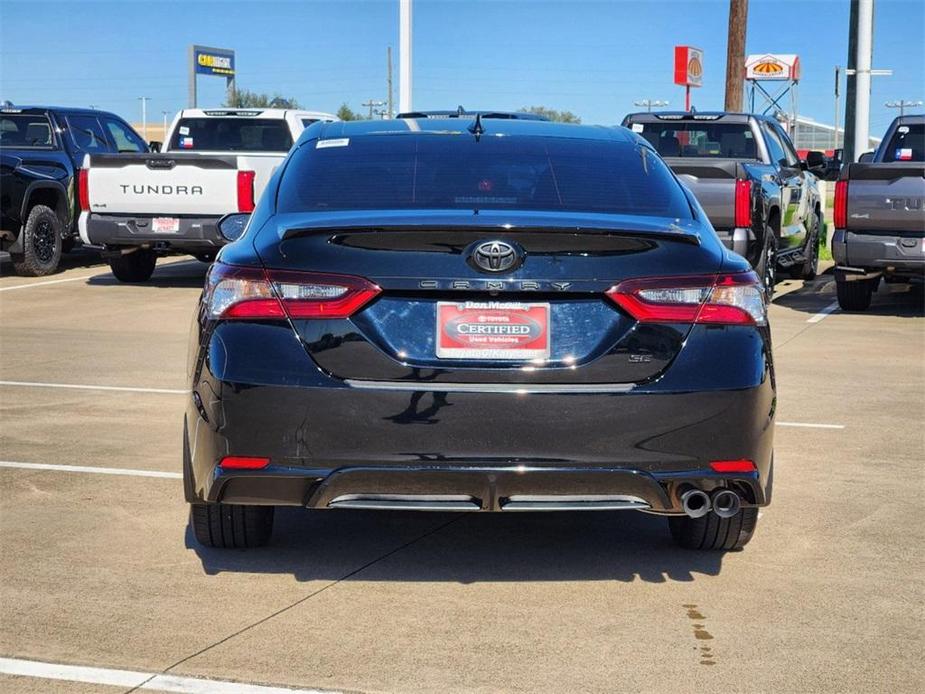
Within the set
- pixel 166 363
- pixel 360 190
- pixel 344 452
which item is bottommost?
pixel 166 363

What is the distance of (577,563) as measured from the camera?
5301mm

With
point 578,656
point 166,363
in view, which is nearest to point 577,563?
point 578,656

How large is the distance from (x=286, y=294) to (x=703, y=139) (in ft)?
38.9

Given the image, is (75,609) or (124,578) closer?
(75,609)

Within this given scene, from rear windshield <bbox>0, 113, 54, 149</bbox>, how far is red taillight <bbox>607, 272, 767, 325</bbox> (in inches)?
576

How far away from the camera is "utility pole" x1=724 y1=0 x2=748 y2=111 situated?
982 inches

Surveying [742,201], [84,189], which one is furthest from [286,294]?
[84,189]

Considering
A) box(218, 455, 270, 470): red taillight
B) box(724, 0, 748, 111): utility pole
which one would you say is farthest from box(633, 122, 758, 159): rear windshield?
box(218, 455, 270, 470): red taillight

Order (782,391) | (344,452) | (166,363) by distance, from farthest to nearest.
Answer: (166,363)
(782,391)
(344,452)

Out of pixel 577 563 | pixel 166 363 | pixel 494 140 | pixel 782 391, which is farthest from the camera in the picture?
pixel 166 363

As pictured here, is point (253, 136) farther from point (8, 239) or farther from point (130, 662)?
point (130, 662)

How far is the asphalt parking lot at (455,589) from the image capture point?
4.16 meters

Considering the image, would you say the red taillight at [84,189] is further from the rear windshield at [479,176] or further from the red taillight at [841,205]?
the rear windshield at [479,176]

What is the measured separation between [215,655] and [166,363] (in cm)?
644
